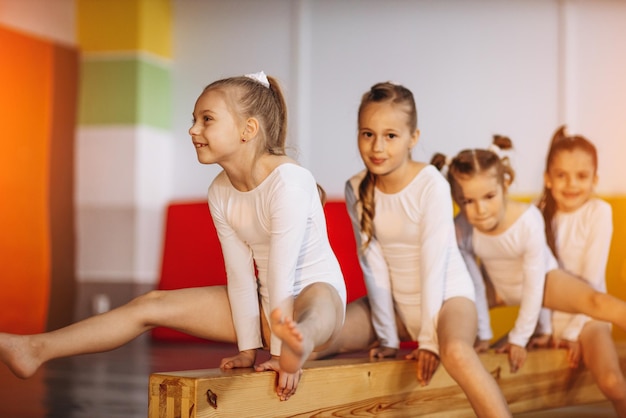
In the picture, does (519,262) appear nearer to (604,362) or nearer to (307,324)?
(604,362)

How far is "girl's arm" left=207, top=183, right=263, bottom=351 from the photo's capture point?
80.7 inches

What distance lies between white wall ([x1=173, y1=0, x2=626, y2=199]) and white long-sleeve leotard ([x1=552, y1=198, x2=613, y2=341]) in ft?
2.93

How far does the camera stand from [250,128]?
6.52 ft

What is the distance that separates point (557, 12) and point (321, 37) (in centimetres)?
109

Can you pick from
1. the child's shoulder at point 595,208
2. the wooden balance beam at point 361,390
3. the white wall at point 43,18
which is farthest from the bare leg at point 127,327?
the white wall at point 43,18

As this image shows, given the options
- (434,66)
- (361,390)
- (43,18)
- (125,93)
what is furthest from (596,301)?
(43,18)

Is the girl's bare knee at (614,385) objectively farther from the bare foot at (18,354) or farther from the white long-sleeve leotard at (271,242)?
the bare foot at (18,354)

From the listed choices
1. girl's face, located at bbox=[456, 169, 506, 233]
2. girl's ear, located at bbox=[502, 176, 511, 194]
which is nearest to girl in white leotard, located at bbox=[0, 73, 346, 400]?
girl's face, located at bbox=[456, 169, 506, 233]

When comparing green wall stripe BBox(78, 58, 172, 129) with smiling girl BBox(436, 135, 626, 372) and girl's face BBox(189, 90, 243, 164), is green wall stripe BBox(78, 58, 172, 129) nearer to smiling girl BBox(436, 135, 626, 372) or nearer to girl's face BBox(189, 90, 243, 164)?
smiling girl BBox(436, 135, 626, 372)

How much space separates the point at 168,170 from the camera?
454 cm

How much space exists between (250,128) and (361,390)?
69cm

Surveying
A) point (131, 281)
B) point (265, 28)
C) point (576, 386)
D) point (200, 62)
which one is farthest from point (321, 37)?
point (576, 386)

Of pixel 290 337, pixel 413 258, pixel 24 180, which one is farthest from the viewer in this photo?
→ pixel 24 180

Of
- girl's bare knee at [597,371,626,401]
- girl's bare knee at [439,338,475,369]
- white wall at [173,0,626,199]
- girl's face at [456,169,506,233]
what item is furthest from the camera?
white wall at [173,0,626,199]
